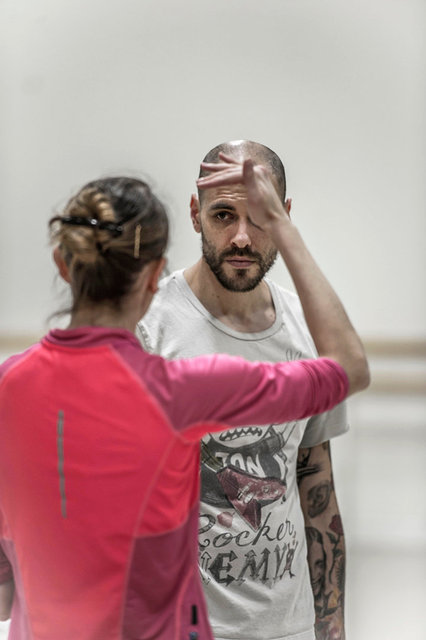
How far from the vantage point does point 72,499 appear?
948 mm

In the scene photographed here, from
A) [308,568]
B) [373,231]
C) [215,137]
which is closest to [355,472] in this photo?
[373,231]

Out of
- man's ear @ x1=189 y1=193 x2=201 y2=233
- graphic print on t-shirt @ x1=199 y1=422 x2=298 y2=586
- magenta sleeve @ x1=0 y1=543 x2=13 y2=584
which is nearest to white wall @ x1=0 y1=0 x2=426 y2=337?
man's ear @ x1=189 y1=193 x2=201 y2=233

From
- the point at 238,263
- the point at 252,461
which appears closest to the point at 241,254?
the point at 238,263

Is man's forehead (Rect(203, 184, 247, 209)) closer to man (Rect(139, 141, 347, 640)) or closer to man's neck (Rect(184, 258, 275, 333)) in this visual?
man (Rect(139, 141, 347, 640))

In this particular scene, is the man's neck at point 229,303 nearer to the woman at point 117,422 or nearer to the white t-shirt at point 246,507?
the white t-shirt at point 246,507

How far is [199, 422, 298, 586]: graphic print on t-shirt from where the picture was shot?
146 centimetres

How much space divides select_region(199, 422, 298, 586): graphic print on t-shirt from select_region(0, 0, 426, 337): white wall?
3.26ft

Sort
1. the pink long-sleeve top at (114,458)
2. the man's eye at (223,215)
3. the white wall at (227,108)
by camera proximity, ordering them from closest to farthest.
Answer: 1. the pink long-sleeve top at (114,458)
2. the man's eye at (223,215)
3. the white wall at (227,108)

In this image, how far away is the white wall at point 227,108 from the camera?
2.39m

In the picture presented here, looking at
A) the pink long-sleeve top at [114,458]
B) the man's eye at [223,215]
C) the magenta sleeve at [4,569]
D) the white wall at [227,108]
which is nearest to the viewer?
the pink long-sleeve top at [114,458]

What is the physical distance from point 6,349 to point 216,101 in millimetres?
932

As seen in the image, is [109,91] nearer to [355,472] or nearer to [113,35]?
[113,35]

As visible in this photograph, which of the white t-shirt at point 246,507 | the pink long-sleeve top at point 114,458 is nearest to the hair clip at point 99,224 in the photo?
the pink long-sleeve top at point 114,458

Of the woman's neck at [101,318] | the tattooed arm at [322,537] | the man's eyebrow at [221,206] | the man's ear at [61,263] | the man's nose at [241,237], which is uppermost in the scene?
the man's eyebrow at [221,206]
